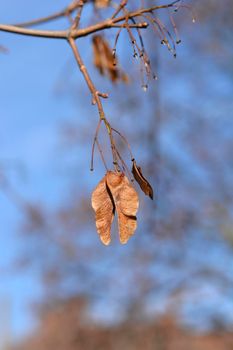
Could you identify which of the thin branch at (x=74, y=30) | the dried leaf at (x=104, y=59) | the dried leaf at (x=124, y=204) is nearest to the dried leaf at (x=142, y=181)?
the dried leaf at (x=124, y=204)

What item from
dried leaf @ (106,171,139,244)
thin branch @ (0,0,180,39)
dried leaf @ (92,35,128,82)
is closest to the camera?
dried leaf @ (106,171,139,244)

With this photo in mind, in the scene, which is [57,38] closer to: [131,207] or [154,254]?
[131,207]

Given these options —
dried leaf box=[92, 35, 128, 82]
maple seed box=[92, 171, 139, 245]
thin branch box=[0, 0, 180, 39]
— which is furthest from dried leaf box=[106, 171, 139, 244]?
dried leaf box=[92, 35, 128, 82]

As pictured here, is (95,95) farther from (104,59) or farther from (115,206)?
(104,59)

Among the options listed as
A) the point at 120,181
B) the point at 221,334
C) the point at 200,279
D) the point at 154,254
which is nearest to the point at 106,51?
the point at 120,181

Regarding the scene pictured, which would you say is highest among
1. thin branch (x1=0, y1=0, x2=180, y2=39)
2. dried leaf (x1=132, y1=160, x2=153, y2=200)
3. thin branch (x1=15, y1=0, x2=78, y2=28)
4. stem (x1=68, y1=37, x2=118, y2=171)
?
thin branch (x1=15, y1=0, x2=78, y2=28)

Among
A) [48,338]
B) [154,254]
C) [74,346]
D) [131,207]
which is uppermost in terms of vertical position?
[48,338]

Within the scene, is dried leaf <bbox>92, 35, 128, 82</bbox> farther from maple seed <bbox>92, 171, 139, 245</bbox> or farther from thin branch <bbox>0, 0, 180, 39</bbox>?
maple seed <bbox>92, 171, 139, 245</bbox>
